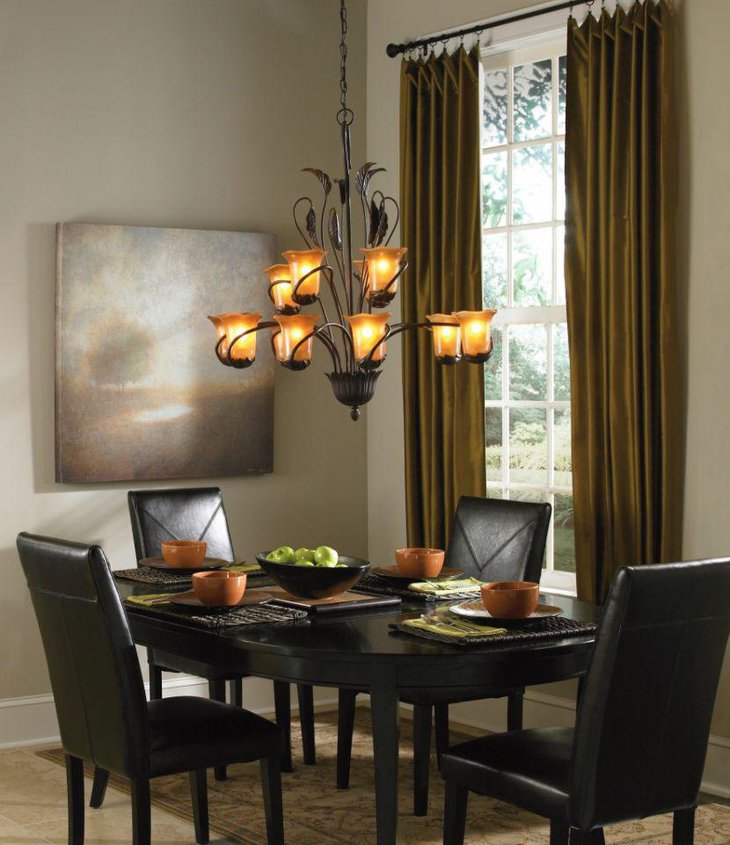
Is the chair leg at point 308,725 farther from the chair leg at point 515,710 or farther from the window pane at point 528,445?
the window pane at point 528,445

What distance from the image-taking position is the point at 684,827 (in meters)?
2.77

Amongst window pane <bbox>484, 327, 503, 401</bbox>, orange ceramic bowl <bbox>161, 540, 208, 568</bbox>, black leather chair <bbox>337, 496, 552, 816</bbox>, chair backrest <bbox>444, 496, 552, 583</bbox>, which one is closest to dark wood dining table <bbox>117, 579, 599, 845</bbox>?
orange ceramic bowl <bbox>161, 540, 208, 568</bbox>

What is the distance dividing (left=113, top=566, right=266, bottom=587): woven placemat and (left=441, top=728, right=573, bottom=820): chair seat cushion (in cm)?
109

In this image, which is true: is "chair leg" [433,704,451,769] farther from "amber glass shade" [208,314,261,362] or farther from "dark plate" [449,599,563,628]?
"amber glass shade" [208,314,261,362]

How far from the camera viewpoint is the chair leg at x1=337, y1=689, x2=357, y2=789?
3.99 meters

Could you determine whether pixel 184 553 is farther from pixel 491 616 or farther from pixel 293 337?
pixel 491 616

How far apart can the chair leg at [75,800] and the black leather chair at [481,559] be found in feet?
3.35

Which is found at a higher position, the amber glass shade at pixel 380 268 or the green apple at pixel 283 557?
the amber glass shade at pixel 380 268

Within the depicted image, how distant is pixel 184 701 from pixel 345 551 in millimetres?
2101

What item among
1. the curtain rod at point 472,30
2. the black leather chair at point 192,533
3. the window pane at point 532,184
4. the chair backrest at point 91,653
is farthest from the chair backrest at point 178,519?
the curtain rod at point 472,30

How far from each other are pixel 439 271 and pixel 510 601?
7.10ft

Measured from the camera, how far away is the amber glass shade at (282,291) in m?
3.46

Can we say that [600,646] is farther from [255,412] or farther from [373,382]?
[255,412]

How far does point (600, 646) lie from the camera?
8.13ft
